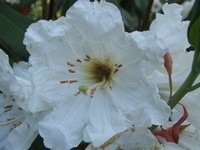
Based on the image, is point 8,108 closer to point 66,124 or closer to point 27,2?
point 66,124

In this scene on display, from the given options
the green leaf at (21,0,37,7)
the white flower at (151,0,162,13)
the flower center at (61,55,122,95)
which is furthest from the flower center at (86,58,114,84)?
the white flower at (151,0,162,13)

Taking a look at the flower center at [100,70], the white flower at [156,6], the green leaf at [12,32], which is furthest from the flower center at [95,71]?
the white flower at [156,6]

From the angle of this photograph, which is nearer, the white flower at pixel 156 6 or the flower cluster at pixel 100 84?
the flower cluster at pixel 100 84

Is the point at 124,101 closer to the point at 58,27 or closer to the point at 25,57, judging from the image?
the point at 58,27

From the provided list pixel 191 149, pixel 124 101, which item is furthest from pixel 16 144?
pixel 191 149

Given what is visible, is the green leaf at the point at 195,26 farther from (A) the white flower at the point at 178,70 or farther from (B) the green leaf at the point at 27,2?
(B) the green leaf at the point at 27,2

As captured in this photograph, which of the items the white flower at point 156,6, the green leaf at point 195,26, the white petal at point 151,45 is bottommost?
the white flower at point 156,6

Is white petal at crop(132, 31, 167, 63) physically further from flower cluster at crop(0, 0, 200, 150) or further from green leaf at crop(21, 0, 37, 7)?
green leaf at crop(21, 0, 37, 7)

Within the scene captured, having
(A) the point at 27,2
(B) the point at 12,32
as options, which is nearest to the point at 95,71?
(B) the point at 12,32
